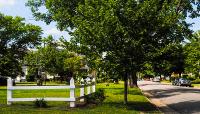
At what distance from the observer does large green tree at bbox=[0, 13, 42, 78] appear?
3152 inches

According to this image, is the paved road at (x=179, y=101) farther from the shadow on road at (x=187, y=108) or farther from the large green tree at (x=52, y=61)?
the large green tree at (x=52, y=61)

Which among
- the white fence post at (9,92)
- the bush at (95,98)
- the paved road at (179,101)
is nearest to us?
the white fence post at (9,92)

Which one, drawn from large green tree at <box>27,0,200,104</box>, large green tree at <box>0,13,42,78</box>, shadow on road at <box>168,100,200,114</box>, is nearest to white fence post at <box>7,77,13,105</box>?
large green tree at <box>27,0,200,104</box>

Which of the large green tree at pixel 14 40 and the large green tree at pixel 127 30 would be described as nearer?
the large green tree at pixel 127 30

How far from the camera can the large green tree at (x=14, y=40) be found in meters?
80.1

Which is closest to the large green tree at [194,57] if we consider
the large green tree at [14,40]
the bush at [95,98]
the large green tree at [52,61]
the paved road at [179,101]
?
the large green tree at [52,61]

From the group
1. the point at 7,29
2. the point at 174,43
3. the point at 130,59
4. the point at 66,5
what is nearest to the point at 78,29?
the point at 130,59

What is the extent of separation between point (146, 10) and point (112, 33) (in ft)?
5.80

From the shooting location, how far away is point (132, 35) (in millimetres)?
20781

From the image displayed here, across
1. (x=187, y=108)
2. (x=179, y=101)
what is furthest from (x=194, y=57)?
(x=187, y=108)

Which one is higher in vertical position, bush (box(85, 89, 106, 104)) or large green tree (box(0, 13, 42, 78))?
large green tree (box(0, 13, 42, 78))

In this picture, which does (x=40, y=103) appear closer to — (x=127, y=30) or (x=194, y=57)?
(x=127, y=30)

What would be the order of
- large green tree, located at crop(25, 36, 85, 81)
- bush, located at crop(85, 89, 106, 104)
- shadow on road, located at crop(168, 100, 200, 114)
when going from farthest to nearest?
large green tree, located at crop(25, 36, 85, 81), bush, located at crop(85, 89, 106, 104), shadow on road, located at crop(168, 100, 200, 114)

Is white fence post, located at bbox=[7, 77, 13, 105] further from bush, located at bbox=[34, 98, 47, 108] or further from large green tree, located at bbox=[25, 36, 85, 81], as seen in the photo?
large green tree, located at bbox=[25, 36, 85, 81]
